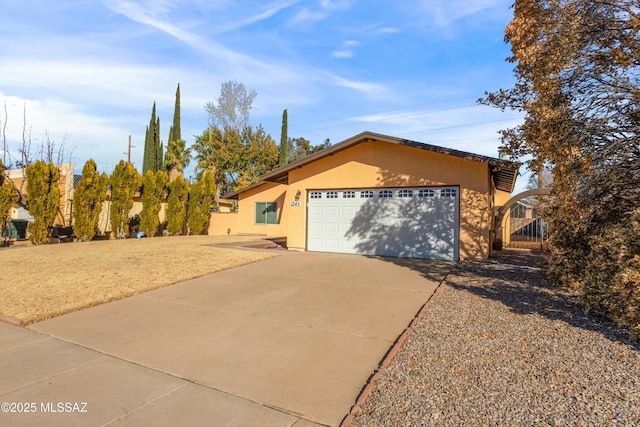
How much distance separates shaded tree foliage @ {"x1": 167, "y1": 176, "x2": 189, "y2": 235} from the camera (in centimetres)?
1941

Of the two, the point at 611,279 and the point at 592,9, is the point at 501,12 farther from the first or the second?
the point at 611,279

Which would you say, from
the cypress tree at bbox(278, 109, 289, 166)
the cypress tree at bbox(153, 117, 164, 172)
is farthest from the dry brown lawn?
the cypress tree at bbox(153, 117, 164, 172)

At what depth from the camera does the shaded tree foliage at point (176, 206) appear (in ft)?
63.7

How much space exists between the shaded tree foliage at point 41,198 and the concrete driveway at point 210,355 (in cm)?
1106

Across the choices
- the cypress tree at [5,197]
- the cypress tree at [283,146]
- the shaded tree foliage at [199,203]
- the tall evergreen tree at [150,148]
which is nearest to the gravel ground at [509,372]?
the cypress tree at [5,197]

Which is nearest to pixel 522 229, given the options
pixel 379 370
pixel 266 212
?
pixel 266 212

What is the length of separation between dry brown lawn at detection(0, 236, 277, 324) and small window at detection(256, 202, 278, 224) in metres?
7.59

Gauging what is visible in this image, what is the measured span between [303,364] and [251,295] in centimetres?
321

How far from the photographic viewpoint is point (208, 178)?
20.9m

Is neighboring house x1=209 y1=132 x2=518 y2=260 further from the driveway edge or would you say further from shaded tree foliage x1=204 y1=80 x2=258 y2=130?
shaded tree foliage x1=204 y1=80 x2=258 y2=130

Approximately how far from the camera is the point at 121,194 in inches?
673

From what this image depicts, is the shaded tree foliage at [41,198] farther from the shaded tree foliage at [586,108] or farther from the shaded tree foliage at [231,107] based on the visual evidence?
the shaded tree foliage at [231,107]

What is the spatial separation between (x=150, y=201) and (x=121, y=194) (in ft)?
5.12

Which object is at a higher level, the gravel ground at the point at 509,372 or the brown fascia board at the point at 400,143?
the brown fascia board at the point at 400,143
